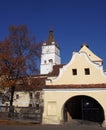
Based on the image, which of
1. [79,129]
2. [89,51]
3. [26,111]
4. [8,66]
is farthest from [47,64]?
[79,129]

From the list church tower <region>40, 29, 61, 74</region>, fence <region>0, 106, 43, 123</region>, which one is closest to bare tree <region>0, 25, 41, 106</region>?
fence <region>0, 106, 43, 123</region>

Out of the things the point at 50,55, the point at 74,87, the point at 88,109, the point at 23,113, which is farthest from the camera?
the point at 50,55

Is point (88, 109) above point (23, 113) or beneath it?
above

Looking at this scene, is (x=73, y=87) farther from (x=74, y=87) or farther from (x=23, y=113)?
(x=23, y=113)

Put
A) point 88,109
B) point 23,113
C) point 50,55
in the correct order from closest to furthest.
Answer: point 88,109
point 23,113
point 50,55

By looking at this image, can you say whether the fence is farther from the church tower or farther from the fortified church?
the church tower

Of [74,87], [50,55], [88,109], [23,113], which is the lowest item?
[23,113]

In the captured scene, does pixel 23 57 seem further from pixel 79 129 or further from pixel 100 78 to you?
pixel 79 129

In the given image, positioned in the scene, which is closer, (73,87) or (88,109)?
(73,87)

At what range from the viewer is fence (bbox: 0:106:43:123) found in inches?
898

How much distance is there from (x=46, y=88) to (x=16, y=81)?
995 centimetres

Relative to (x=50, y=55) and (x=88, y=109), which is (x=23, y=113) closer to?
(x=88, y=109)

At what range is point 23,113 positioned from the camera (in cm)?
2453

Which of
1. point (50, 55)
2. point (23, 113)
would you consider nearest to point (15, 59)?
point (23, 113)
